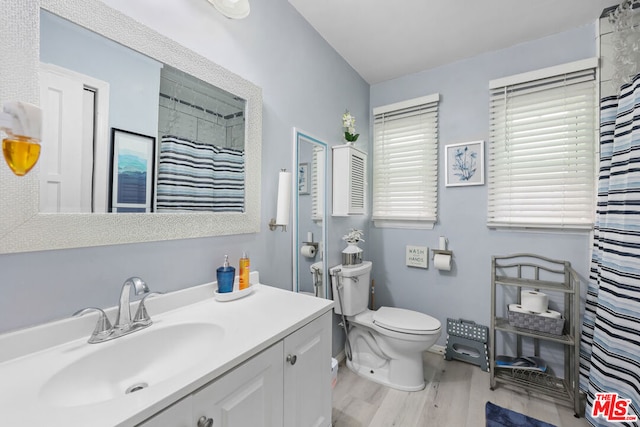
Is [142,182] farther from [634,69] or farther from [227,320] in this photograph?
[634,69]

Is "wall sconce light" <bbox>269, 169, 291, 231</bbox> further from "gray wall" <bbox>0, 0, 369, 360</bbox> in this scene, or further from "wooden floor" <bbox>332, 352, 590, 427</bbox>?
"wooden floor" <bbox>332, 352, 590, 427</bbox>

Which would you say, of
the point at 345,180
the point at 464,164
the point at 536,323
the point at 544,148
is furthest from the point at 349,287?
the point at 544,148

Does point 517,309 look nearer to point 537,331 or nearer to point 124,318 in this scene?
point 537,331

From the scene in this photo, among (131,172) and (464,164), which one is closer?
(131,172)

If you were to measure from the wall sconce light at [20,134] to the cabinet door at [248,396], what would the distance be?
65cm

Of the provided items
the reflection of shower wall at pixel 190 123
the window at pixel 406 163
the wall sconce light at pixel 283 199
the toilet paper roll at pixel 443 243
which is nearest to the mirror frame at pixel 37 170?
the reflection of shower wall at pixel 190 123

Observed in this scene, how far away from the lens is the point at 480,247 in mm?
2209

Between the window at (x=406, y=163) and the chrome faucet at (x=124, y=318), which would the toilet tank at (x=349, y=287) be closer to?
the window at (x=406, y=163)

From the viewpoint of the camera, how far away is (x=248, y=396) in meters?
0.80

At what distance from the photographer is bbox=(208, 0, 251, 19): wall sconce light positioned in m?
1.19

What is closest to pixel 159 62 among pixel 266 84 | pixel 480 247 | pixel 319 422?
pixel 266 84

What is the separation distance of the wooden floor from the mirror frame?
4.57 feet

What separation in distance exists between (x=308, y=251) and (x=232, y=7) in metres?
1.37

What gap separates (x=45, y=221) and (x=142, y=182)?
29 centimetres
